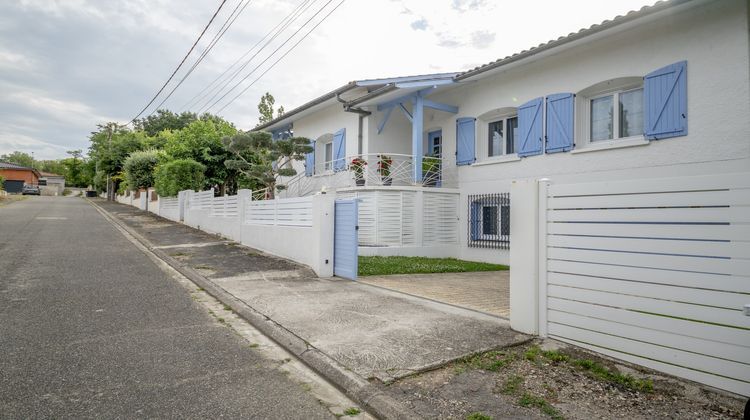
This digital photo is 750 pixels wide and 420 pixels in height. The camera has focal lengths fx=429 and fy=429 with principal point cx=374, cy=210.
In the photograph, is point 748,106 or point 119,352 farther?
point 748,106

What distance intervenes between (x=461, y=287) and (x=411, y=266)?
2270 mm

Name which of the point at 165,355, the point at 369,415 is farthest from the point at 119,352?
the point at 369,415

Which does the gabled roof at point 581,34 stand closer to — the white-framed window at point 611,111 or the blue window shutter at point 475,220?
the white-framed window at point 611,111

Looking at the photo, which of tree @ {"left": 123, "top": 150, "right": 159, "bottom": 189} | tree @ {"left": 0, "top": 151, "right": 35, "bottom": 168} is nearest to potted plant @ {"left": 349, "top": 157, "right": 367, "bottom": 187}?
tree @ {"left": 123, "top": 150, "right": 159, "bottom": 189}

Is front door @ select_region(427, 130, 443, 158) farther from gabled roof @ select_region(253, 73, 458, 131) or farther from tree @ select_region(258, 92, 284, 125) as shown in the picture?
tree @ select_region(258, 92, 284, 125)

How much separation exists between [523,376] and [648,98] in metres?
7.58

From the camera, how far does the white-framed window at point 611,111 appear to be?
9172 mm

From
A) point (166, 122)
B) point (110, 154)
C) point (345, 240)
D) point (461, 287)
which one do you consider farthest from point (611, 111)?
point (166, 122)

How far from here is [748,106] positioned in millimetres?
7406

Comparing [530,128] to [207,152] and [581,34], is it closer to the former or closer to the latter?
[581,34]

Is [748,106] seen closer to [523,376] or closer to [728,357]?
[728,357]

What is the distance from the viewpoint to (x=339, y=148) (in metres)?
15.7

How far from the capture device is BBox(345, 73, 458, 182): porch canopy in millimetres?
12055

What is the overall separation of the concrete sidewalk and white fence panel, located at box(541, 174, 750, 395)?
828 millimetres
